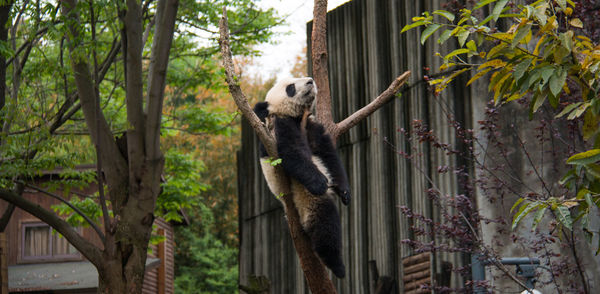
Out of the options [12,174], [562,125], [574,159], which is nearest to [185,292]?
[12,174]

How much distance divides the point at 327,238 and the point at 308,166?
0.49 metres

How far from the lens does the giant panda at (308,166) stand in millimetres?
4793

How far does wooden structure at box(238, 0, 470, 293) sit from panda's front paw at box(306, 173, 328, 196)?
4.29 metres

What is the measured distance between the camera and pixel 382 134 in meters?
11.0

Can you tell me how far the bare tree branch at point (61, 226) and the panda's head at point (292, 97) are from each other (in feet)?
18.4

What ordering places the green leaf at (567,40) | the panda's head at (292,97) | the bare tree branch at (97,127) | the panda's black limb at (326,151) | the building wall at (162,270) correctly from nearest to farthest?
1. the green leaf at (567,40)
2. the panda's black limb at (326,151)
3. the panda's head at (292,97)
4. the bare tree branch at (97,127)
5. the building wall at (162,270)

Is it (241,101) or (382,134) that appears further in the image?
(382,134)

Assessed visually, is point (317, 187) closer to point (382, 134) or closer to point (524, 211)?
point (524, 211)

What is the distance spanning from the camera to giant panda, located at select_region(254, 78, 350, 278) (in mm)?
4793

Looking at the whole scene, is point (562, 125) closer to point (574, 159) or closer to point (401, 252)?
point (401, 252)

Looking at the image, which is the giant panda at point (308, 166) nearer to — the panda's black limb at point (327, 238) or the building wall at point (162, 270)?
the panda's black limb at point (327, 238)

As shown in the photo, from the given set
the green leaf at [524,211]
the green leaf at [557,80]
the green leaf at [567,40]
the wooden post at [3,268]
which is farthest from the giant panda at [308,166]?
the wooden post at [3,268]

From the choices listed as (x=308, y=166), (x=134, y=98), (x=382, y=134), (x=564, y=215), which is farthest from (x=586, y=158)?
(x=134, y=98)

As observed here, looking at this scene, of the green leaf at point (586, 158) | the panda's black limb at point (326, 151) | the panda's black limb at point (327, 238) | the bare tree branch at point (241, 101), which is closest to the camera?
the green leaf at point (586, 158)
